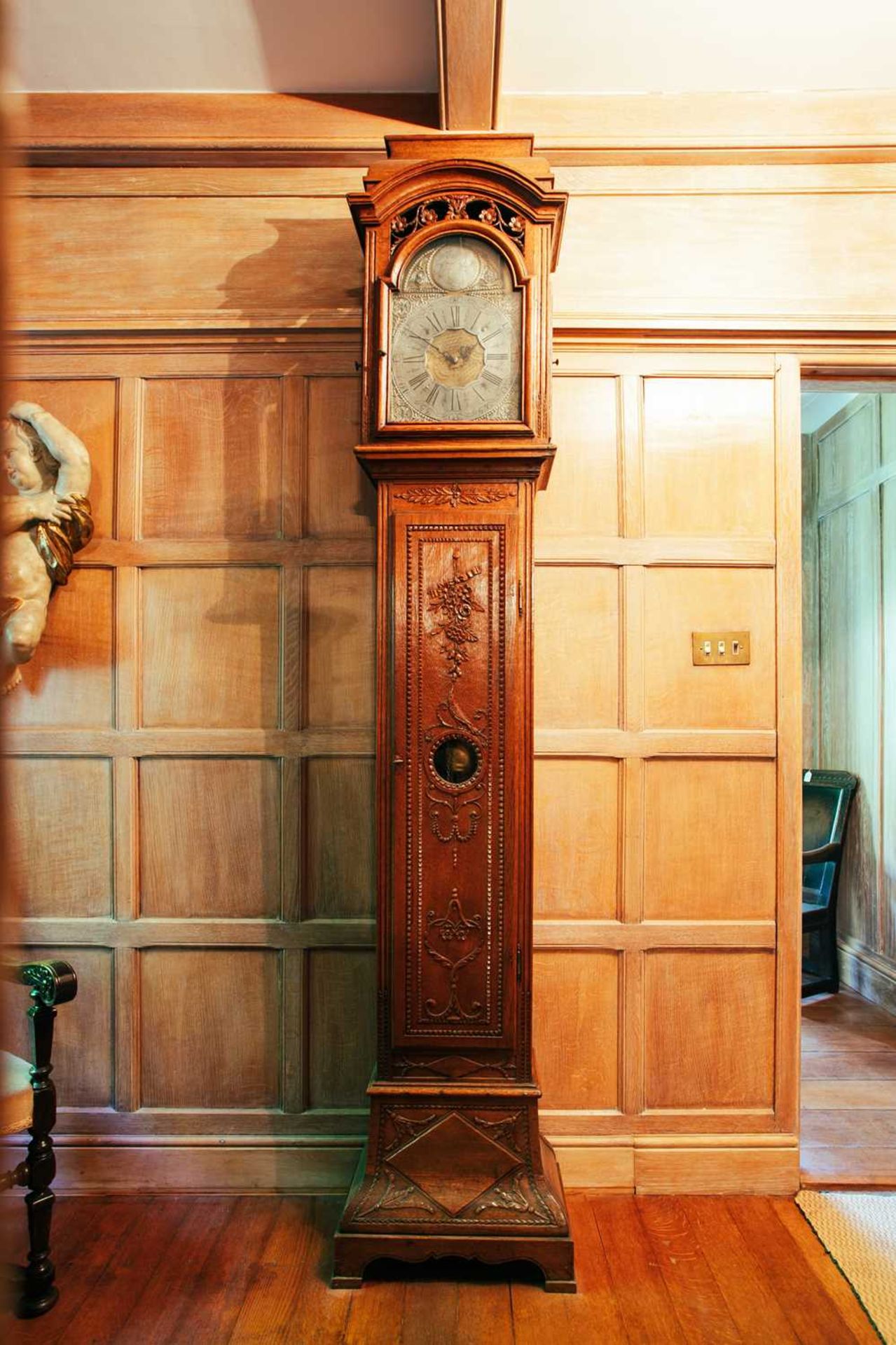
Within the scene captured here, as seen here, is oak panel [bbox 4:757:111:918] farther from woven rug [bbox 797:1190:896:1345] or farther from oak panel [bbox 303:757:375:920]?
woven rug [bbox 797:1190:896:1345]

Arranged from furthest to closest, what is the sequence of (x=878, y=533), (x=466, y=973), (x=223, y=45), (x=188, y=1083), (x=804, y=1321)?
1. (x=878, y=533)
2. (x=188, y=1083)
3. (x=223, y=45)
4. (x=466, y=973)
5. (x=804, y=1321)

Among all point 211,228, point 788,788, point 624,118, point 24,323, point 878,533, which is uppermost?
point 624,118

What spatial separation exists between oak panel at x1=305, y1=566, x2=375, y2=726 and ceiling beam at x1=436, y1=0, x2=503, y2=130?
46.4 inches

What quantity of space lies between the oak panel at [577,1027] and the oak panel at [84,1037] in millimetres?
1160

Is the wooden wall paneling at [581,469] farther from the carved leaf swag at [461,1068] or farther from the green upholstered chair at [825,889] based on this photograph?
the green upholstered chair at [825,889]

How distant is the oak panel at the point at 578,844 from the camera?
2.40 m

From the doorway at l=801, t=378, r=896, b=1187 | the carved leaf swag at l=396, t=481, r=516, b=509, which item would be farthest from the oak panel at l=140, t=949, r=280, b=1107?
the doorway at l=801, t=378, r=896, b=1187

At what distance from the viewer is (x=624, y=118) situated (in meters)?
2.40

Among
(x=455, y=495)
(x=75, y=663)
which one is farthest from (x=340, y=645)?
(x=75, y=663)

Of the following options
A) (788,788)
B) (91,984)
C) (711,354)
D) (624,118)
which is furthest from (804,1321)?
(624,118)

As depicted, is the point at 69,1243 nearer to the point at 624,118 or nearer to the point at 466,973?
the point at 466,973

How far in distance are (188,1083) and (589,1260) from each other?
1110 mm

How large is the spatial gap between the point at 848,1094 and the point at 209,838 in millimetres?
2221

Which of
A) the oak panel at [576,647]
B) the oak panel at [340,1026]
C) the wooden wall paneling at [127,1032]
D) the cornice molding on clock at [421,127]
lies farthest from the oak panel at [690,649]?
the wooden wall paneling at [127,1032]
